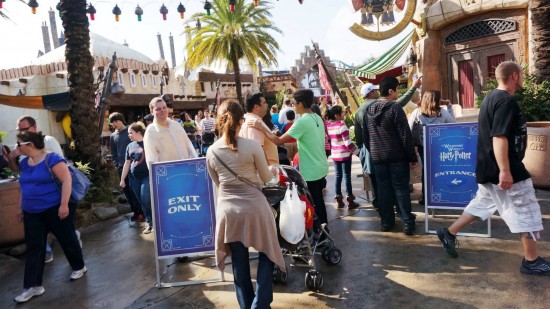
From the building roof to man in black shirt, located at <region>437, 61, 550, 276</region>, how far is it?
23.9 metres

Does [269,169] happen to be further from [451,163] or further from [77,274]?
[77,274]

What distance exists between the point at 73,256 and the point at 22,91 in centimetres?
1867

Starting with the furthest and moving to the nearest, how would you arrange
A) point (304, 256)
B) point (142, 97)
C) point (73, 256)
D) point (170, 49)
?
point (170, 49)
point (142, 97)
point (73, 256)
point (304, 256)

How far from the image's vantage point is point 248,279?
3047mm

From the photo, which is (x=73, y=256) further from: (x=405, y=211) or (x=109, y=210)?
(x=405, y=211)

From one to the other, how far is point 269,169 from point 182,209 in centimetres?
146

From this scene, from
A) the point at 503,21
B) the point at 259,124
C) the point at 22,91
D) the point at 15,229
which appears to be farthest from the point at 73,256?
the point at 22,91

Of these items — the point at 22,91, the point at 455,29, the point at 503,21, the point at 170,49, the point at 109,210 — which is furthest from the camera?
the point at 170,49

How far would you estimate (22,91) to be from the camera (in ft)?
65.2

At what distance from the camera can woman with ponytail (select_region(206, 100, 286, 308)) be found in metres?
2.92

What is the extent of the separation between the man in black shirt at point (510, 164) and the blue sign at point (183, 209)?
2570mm

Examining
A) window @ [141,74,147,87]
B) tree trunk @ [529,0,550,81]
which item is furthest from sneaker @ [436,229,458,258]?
window @ [141,74,147,87]

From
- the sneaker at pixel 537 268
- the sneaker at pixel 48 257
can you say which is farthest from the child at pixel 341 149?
the sneaker at pixel 48 257

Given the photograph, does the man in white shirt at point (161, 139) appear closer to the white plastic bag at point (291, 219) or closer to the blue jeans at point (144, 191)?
the blue jeans at point (144, 191)
